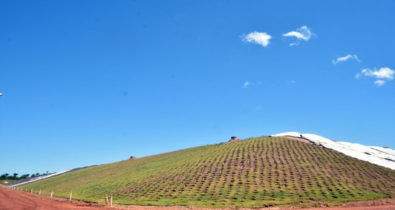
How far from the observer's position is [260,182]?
43969mm

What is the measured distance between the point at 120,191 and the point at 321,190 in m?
28.4

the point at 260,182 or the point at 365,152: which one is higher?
the point at 365,152

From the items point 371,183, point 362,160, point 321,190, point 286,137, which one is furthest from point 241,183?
point 286,137

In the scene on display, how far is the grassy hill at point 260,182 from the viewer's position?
36375mm

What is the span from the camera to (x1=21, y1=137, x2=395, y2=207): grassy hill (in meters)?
36.4

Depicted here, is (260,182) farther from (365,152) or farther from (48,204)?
(365,152)

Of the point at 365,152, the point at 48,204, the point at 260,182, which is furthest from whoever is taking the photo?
the point at 365,152

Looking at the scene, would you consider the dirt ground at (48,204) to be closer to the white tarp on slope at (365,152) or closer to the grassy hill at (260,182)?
the grassy hill at (260,182)

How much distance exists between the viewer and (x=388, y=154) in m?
60.6

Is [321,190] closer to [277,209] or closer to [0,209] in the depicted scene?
[277,209]

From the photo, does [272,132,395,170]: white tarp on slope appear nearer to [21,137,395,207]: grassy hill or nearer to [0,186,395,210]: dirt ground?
[21,137,395,207]: grassy hill

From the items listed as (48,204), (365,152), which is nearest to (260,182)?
(48,204)

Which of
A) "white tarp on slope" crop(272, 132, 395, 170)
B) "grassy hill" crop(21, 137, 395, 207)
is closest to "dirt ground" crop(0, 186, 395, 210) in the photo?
"grassy hill" crop(21, 137, 395, 207)

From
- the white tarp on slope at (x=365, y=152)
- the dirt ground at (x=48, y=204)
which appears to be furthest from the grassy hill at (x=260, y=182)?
the white tarp on slope at (x=365, y=152)
